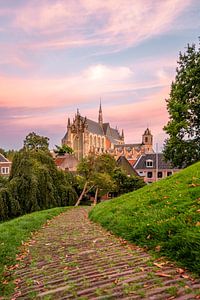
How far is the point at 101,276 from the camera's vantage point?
5.00 m

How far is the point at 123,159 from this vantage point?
59.2 m

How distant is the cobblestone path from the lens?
166 inches

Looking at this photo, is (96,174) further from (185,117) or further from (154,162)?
(154,162)

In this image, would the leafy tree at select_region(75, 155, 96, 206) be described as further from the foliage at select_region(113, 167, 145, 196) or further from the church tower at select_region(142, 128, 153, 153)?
the church tower at select_region(142, 128, 153, 153)

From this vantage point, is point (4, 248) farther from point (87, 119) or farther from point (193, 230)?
point (87, 119)

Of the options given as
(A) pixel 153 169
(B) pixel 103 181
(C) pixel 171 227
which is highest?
(A) pixel 153 169

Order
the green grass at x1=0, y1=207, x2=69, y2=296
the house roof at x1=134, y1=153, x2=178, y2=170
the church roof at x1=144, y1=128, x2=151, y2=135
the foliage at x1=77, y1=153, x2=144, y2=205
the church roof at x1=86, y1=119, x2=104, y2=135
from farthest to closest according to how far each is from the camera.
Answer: the church roof at x1=144, y1=128, x2=151, y2=135
the church roof at x1=86, y1=119, x2=104, y2=135
the house roof at x1=134, y1=153, x2=178, y2=170
the foliage at x1=77, y1=153, x2=144, y2=205
the green grass at x1=0, y1=207, x2=69, y2=296

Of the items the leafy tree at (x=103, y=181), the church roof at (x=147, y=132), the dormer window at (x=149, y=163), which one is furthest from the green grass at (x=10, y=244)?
the church roof at (x=147, y=132)

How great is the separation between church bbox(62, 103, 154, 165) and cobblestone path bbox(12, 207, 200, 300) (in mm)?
111727

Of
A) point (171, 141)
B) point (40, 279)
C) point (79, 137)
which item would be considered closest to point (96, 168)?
point (171, 141)

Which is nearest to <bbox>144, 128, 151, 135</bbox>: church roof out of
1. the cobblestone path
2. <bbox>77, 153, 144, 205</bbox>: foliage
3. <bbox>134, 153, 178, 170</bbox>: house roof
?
<bbox>134, 153, 178, 170</bbox>: house roof

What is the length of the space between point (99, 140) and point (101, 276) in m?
146

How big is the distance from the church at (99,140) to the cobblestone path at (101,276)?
112 metres

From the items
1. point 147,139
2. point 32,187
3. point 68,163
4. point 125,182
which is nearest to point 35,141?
point 68,163
